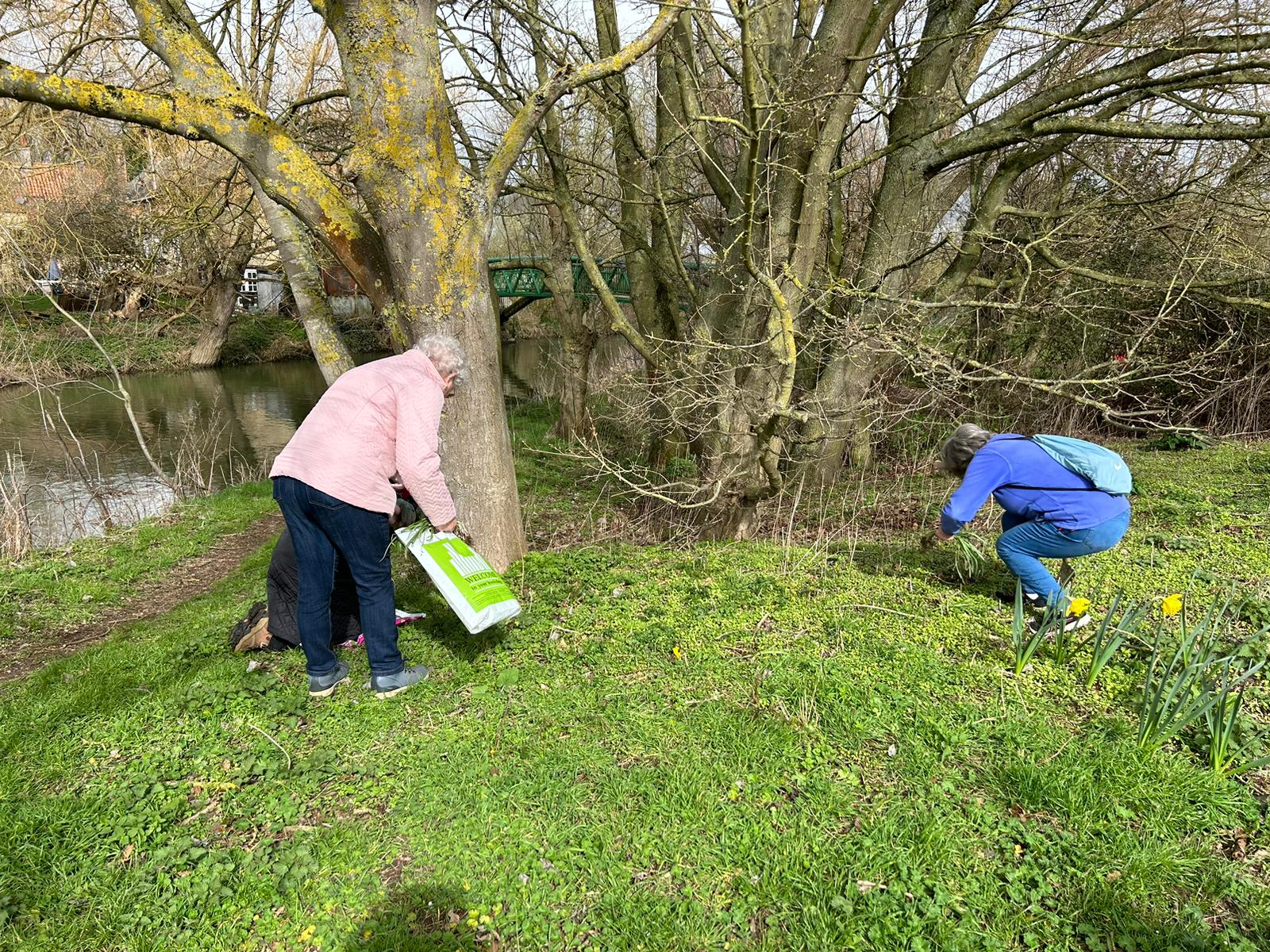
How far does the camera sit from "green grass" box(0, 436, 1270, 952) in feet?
7.48

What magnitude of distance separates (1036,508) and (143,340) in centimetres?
2928

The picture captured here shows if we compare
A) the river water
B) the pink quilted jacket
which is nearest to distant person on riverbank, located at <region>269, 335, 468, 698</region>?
the pink quilted jacket

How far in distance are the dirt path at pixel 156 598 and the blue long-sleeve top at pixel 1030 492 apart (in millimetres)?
5650

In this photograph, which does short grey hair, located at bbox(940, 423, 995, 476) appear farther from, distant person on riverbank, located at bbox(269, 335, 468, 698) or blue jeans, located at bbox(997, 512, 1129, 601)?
distant person on riverbank, located at bbox(269, 335, 468, 698)

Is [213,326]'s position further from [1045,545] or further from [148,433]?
[1045,545]

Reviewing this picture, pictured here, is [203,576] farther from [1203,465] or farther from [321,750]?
[1203,465]

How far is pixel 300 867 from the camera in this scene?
8.36 ft

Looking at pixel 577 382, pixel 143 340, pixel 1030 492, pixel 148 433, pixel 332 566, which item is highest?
pixel 143 340

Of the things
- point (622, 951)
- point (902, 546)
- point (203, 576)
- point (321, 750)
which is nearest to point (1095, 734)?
point (622, 951)

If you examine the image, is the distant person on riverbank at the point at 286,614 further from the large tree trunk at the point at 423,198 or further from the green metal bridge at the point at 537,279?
the green metal bridge at the point at 537,279

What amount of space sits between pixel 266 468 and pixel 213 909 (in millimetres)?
12357

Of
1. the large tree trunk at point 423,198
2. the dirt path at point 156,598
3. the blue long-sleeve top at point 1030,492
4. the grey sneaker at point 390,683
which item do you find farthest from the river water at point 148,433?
the blue long-sleeve top at point 1030,492

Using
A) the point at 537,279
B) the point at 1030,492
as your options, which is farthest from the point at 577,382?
the point at 1030,492

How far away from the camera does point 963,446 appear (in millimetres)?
3889
